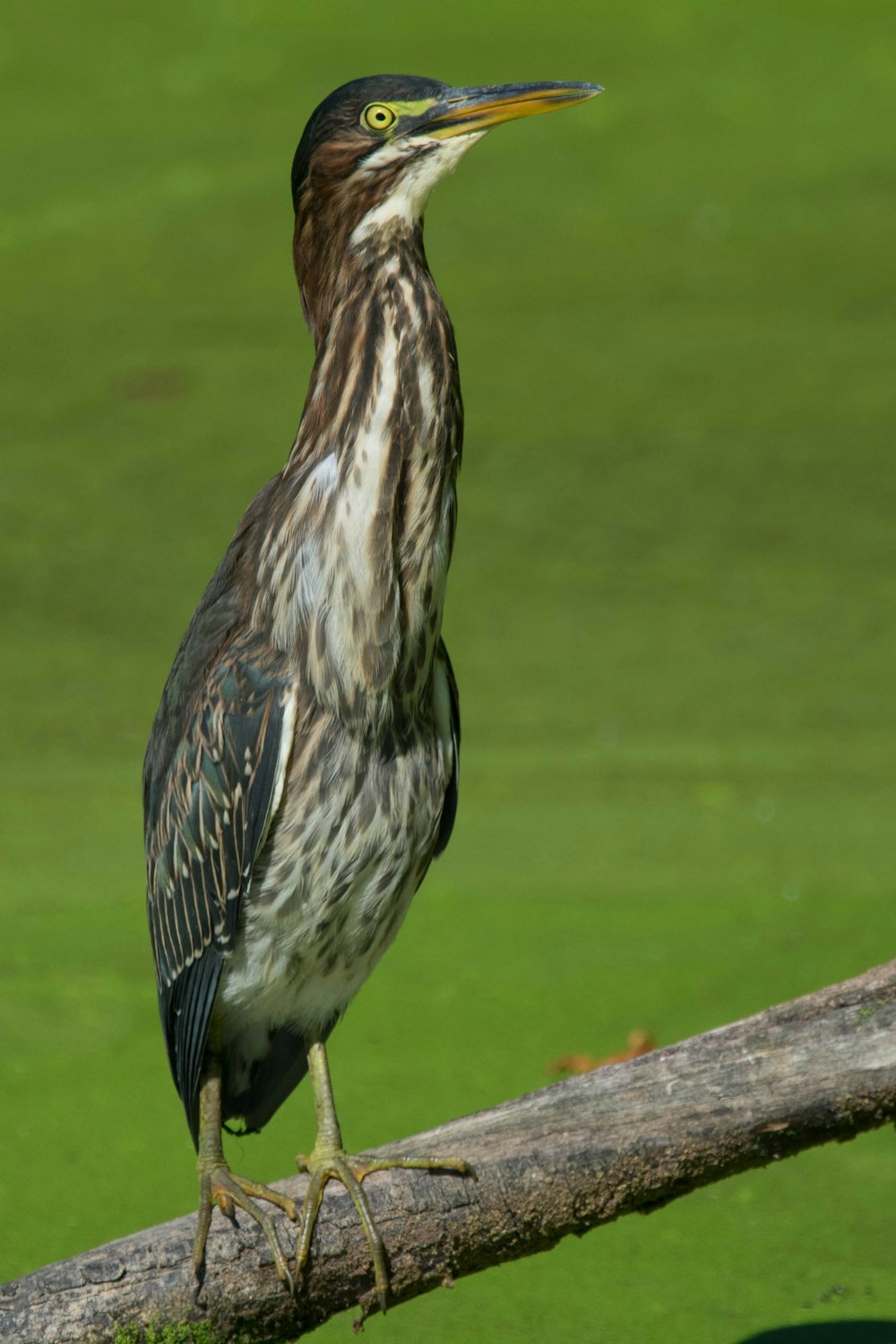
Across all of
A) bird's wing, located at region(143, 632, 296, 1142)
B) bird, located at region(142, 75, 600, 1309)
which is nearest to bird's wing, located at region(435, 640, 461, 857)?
bird, located at region(142, 75, 600, 1309)

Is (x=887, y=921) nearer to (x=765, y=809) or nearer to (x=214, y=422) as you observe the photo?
(x=765, y=809)

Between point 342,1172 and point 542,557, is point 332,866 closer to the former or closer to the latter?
point 342,1172

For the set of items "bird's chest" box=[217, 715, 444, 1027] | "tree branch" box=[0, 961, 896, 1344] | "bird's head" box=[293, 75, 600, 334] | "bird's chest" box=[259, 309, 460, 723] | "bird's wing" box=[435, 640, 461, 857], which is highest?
"bird's head" box=[293, 75, 600, 334]

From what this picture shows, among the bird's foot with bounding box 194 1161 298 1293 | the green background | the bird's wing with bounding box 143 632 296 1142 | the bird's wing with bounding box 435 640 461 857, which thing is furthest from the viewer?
the green background

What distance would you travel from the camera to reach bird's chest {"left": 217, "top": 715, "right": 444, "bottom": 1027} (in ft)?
6.31

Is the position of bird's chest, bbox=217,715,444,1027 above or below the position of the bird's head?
below

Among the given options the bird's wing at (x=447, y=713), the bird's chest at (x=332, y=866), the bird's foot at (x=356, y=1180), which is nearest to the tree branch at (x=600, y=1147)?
the bird's foot at (x=356, y=1180)

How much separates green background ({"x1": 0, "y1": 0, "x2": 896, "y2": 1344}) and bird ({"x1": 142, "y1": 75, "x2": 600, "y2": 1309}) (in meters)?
0.60

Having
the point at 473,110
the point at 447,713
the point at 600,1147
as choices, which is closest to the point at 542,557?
the point at 447,713

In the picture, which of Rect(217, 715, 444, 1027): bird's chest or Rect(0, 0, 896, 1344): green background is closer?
Rect(217, 715, 444, 1027): bird's chest

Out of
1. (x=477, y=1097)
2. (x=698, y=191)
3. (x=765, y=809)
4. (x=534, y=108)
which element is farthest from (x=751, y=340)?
Result: (x=534, y=108)

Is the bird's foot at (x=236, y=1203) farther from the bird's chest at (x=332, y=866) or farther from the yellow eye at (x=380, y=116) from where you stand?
the yellow eye at (x=380, y=116)

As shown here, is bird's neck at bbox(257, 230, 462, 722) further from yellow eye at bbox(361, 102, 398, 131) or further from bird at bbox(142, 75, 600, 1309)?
yellow eye at bbox(361, 102, 398, 131)

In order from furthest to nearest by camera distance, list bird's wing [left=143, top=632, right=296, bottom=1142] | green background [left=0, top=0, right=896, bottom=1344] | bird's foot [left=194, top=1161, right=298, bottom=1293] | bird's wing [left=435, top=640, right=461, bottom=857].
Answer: green background [left=0, top=0, right=896, bottom=1344] → bird's wing [left=435, top=640, right=461, bottom=857] → bird's wing [left=143, top=632, right=296, bottom=1142] → bird's foot [left=194, top=1161, right=298, bottom=1293]
